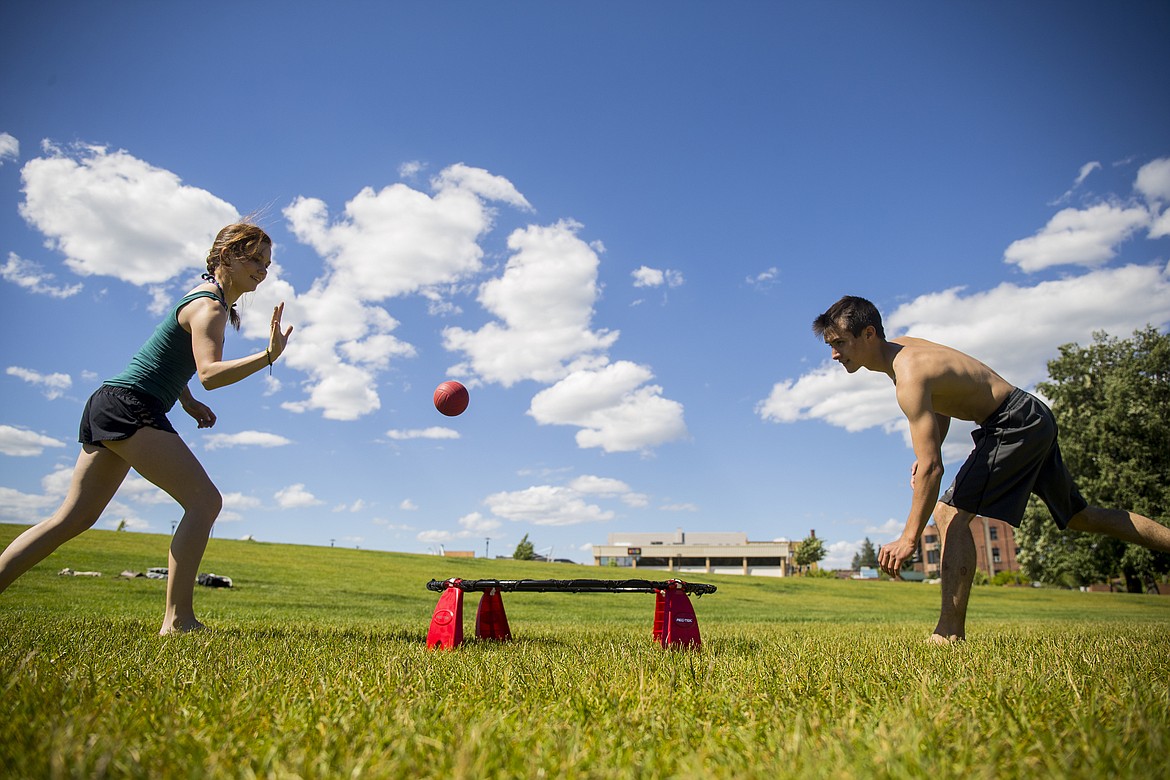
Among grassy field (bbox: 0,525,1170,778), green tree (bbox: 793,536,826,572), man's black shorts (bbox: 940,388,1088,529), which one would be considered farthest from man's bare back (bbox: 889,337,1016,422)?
green tree (bbox: 793,536,826,572)

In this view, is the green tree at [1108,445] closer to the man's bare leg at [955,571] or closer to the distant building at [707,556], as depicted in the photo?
the man's bare leg at [955,571]

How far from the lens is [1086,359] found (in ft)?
110

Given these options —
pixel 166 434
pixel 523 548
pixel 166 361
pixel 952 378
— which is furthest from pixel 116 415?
pixel 523 548

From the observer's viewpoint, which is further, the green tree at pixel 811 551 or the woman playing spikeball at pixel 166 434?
the green tree at pixel 811 551

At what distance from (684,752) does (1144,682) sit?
2349 millimetres

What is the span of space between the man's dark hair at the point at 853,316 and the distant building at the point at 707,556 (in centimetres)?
9265

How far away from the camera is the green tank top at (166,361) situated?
4824 millimetres

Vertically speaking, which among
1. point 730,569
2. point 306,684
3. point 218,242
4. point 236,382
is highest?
point 218,242

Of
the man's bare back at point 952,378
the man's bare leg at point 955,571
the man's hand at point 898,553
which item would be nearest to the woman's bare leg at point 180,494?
the man's hand at point 898,553

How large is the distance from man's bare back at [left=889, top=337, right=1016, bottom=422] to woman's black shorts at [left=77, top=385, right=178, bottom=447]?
5080mm

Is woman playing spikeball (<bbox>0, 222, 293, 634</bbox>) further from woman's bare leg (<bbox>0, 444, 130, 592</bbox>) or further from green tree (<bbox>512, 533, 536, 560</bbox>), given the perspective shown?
green tree (<bbox>512, 533, 536, 560</bbox>)

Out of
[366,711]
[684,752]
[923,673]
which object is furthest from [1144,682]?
[366,711]

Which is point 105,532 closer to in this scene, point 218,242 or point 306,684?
point 218,242

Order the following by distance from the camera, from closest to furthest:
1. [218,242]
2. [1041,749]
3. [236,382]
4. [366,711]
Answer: [1041,749] < [366,711] < [236,382] < [218,242]
